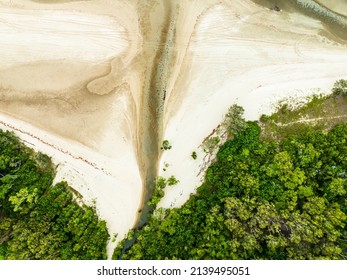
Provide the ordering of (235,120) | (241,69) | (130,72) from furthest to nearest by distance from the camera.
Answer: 1. (130,72)
2. (241,69)
3. (235,120)

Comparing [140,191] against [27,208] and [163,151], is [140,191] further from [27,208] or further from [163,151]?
[27,208]

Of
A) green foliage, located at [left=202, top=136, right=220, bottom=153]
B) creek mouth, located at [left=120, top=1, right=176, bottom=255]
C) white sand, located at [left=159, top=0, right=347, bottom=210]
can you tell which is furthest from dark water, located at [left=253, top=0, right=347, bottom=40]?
green foliage, located at [left=202, top=136, right=220, bottom=153]

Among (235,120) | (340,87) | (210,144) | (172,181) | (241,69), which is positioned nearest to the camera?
(235,120)

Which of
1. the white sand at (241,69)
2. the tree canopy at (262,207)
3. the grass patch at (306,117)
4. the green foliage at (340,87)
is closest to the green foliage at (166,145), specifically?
the white sand at (241,69)

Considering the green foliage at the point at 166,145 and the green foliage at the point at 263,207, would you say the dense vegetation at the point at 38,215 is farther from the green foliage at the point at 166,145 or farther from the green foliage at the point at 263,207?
the green foliage at the point at 166,145

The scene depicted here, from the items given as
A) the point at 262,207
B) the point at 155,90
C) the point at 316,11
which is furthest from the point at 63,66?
the point at 316,11

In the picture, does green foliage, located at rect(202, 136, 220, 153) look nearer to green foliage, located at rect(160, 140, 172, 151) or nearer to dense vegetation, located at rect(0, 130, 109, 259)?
green foliage, located at rect(160, 140, 172, 151)

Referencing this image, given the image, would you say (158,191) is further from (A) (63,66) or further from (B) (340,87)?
(B) (340,87)

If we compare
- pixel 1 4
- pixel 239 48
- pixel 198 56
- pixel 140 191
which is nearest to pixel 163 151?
pixel 140 191
